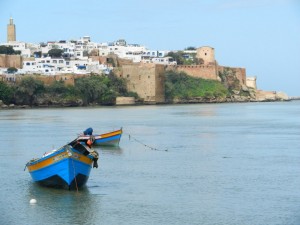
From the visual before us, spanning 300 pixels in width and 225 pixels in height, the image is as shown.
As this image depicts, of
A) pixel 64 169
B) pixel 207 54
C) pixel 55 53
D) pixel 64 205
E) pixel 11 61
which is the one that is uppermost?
pixel 55 53

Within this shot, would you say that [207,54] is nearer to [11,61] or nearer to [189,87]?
[189,87]

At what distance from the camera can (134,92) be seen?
65.1 meters

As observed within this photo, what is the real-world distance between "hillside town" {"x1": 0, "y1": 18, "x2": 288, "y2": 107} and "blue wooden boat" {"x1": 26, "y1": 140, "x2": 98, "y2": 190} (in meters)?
45.9

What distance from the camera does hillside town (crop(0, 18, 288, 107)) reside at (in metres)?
64.1

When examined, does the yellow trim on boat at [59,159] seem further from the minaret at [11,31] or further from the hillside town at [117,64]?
the minaret at [11,31]

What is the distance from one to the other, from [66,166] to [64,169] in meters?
0.11

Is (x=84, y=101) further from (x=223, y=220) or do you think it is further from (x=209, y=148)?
(x=223, y=220)

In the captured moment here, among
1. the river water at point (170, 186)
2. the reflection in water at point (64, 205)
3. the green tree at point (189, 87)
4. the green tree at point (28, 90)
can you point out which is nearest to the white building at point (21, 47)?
the green tree at point (189, 87)

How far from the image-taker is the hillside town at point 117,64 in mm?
64125

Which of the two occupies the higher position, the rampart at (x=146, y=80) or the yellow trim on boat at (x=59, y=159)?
the rampart at (x=146, y=80)

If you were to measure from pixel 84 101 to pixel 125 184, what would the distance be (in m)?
47.7

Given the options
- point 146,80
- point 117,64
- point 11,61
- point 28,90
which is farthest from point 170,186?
point 117,64

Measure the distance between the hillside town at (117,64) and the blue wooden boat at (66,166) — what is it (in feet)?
150

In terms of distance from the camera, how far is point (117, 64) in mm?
74250
